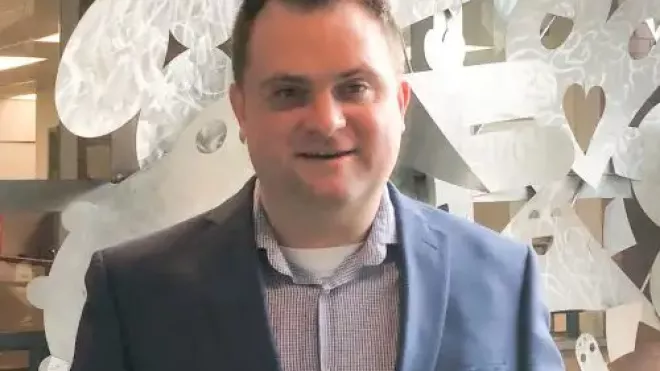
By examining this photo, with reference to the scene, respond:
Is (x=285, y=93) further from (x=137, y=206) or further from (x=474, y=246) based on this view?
(x=137, y=206)

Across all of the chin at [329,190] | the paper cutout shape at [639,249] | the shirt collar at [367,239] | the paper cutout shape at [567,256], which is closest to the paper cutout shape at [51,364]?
the shirt collar at [367,239]

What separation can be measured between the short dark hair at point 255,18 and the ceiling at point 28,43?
35 cm

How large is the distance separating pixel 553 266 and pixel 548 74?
1.10 ft

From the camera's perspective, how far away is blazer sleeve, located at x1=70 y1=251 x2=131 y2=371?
3.22ft

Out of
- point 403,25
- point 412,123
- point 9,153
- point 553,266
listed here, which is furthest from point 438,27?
point 9,153

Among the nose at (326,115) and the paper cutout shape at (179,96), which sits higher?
the paper cutout shape at (179,96)

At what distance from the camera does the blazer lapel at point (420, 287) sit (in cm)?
99

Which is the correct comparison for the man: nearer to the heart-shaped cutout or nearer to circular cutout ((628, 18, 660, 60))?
the heart-shaped cutout

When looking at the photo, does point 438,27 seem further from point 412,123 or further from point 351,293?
point 351,293

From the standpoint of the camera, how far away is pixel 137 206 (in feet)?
4.24

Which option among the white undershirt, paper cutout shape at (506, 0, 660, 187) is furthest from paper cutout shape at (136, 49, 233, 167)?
paper cutout shape at (506, 0, 660, 187)

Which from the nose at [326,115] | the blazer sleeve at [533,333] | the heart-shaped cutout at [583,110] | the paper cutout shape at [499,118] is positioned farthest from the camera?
the heart-shaped cutout at [583,110]

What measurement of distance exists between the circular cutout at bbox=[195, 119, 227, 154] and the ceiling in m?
0.22

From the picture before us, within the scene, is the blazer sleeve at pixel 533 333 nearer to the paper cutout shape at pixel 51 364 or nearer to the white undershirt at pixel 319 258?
the white undershirt at pixel 319 258
